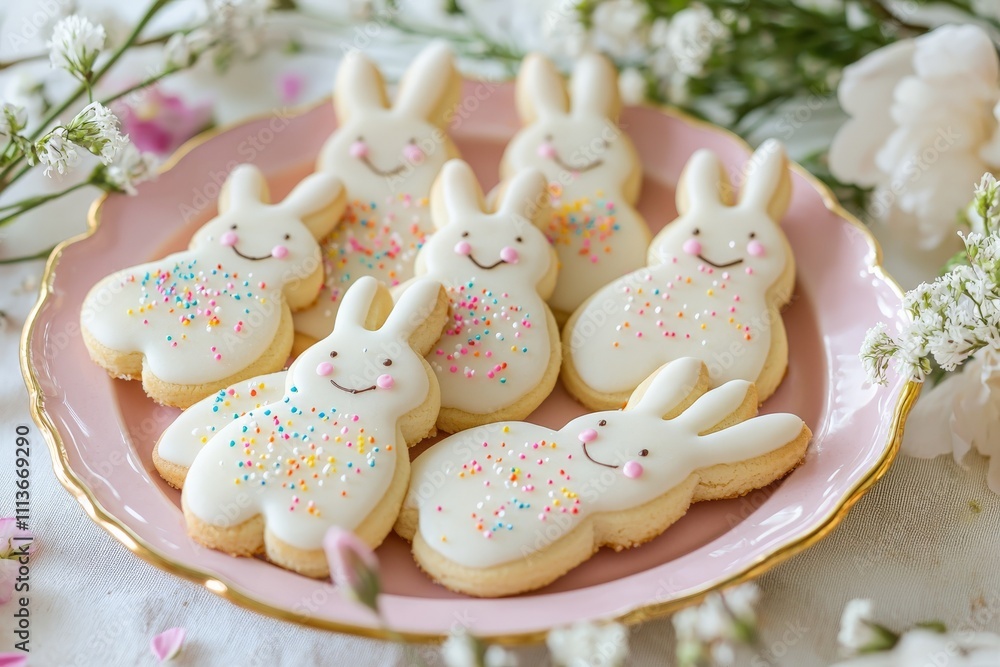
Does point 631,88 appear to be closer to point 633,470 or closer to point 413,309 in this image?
point 413,309

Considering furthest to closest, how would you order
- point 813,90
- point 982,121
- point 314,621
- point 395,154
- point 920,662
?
1. point 813,90
2. point 395,154
3. point 982,121
4. point 314,621
5. point 920,662

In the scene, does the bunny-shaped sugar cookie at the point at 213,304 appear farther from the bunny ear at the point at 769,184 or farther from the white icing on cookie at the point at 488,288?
the bunny ear at the point at 769,184

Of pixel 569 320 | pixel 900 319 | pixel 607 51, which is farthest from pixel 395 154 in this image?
pixel 900 319

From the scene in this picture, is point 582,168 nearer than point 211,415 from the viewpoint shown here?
No

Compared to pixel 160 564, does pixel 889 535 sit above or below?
below

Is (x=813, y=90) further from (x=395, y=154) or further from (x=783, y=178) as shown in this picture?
(x=395, y=154)

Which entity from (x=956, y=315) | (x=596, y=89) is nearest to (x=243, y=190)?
(x=596, y=89)

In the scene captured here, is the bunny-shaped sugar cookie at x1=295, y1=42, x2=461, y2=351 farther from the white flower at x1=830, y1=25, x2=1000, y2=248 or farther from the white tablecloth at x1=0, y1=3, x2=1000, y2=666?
the white flower at x1=830, y1=25, x2=1000, y2=248
